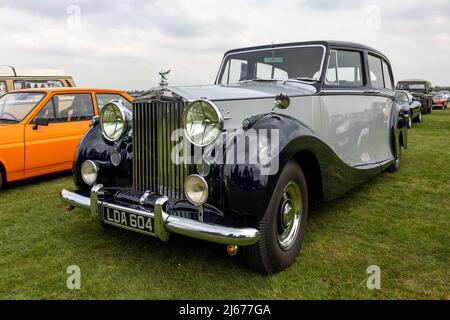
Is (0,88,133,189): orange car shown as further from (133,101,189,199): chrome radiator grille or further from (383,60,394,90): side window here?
(383,60,394,90): side window

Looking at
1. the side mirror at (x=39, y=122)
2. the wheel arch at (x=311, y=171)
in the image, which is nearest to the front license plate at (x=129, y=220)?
the wheel arch at (x=311, y=171)

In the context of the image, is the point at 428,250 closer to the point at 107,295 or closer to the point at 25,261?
the point at 107,295

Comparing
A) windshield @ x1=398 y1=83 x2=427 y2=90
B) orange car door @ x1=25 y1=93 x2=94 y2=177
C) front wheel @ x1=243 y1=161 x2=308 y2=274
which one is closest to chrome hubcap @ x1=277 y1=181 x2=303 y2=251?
front wheel @ x1=243 y1=161 x2=308 y2=274

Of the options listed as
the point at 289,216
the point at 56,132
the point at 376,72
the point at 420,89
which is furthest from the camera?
the point at 420,89

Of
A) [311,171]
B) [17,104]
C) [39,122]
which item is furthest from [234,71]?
[17,104]

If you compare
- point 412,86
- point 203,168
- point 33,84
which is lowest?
point 203,168

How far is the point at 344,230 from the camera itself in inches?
138

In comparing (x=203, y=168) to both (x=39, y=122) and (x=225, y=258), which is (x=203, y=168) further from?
(x=39, y=122)

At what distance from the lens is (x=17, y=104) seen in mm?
5504

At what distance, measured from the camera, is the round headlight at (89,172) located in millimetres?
3164

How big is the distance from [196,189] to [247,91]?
125cm

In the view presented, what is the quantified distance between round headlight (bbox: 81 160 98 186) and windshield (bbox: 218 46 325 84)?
1989 millimetres

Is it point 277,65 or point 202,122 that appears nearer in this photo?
point 202,122
